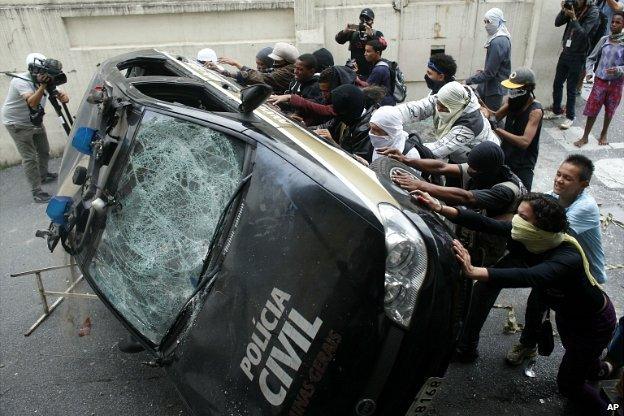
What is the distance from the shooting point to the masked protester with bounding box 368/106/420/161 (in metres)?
3.26

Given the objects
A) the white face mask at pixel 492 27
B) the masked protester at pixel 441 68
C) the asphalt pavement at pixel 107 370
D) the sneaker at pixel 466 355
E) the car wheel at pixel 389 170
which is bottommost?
the asphalt pavement at pixel 107 370

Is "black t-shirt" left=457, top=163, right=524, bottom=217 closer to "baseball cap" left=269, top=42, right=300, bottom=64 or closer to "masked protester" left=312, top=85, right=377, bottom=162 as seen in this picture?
"masked protester" left=312, top=85, right=377, bottom=162

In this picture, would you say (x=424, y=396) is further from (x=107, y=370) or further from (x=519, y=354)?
(x=107, y=370)

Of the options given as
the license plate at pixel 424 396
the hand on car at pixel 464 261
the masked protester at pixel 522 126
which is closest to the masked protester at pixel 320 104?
the masked protester at pixel 522 126

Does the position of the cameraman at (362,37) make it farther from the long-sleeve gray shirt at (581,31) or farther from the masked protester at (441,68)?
the long-sleeve gray shirt at (581,31)

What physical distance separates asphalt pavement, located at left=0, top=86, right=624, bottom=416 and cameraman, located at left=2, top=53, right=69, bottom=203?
1943 mm

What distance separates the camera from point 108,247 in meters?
2.59

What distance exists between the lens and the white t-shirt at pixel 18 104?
5633 millimetres

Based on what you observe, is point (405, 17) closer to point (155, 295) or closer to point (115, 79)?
point (115, 79)

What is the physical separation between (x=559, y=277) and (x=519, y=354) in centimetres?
90

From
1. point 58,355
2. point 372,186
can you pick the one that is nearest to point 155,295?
point 372,186

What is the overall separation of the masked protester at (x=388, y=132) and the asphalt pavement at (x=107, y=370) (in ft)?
4.46

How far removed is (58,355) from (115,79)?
1834 mm

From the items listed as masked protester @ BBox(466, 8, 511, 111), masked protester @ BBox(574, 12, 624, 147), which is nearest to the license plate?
masked protester @ BBox(466, 8, 511, 111)
